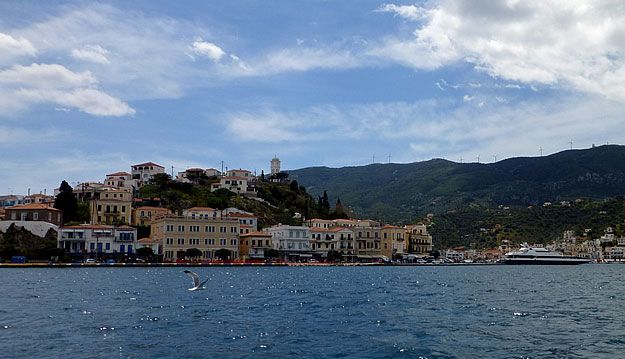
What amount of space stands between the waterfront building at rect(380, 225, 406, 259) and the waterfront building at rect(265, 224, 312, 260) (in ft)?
56.9

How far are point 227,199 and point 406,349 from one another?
354ft

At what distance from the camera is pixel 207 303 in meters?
38.5

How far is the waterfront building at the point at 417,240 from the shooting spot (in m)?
138

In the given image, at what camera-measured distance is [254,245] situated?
11075cm

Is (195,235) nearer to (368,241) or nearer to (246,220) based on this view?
(246,220)

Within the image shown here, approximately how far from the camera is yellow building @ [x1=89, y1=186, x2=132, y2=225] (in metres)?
111

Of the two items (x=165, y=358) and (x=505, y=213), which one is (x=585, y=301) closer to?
(x=165, y=358)

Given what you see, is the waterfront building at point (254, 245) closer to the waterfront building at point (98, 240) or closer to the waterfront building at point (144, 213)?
the waterfront building at point (144, 213)

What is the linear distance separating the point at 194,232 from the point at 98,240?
14.3 metres

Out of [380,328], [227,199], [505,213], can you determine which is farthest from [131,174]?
[380,328]

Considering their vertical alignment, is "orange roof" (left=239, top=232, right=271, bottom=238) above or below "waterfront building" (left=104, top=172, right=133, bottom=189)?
below

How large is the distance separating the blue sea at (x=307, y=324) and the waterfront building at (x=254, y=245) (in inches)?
2461

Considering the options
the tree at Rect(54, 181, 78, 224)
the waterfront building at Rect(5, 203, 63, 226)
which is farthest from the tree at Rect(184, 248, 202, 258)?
the tree at Rect(54, 181, 78, 224)

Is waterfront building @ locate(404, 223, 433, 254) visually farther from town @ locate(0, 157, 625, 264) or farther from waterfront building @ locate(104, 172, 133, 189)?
waterfront building @ locate(104, 172, 133, 189)
